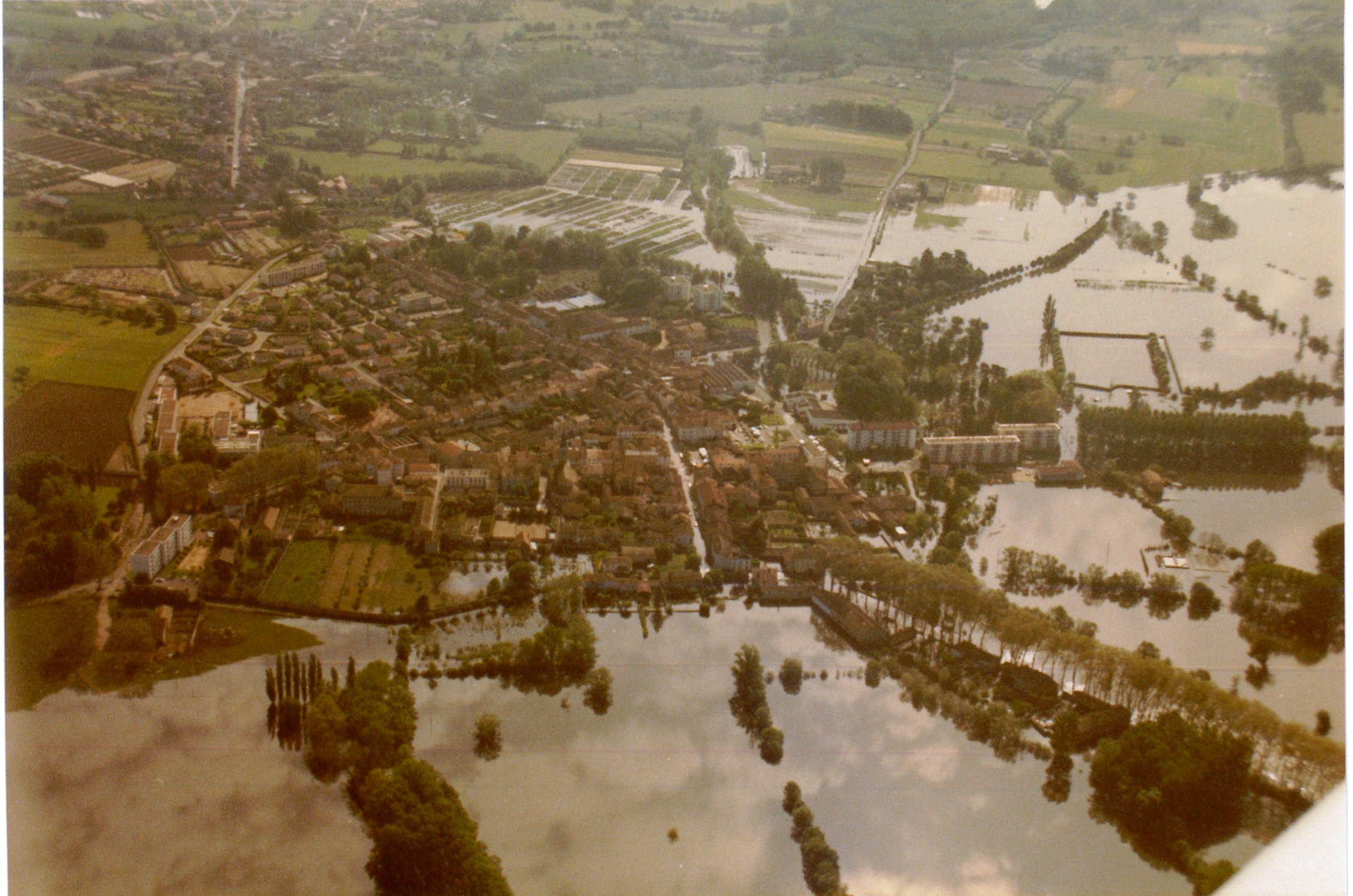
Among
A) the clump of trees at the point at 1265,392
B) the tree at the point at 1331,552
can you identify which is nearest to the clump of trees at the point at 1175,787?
the tree at the point at 1331,552

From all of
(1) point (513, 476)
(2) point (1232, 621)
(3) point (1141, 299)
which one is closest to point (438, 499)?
(1) point (513, 476)

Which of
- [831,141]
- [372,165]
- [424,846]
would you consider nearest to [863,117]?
[831,141]

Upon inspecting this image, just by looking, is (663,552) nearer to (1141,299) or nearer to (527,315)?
(527,315)

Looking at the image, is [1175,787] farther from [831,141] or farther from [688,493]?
[831,141]

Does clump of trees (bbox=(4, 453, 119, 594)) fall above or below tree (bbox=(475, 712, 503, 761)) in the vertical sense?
above

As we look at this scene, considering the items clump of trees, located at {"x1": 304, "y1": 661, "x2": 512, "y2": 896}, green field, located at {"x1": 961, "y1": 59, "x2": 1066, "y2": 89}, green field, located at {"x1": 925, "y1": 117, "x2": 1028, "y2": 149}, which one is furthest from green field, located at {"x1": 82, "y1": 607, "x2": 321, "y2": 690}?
green field, located at {"x1": 961, "y1": 59, "x2": 1066, "y2": 89}

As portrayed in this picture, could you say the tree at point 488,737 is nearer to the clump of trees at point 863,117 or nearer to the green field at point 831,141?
the green field at point 831,141

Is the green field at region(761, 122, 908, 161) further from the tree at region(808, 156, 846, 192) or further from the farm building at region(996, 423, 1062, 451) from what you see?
the farm building at region(996, 423, 1062, 451)
